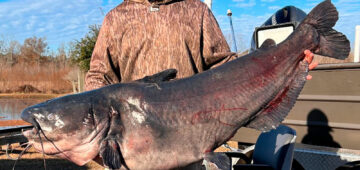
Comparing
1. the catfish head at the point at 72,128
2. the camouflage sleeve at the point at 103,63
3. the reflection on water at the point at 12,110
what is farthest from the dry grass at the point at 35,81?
the catfish head at the point at 72,128

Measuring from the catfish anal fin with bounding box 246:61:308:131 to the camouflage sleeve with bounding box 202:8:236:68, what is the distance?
1.58ft

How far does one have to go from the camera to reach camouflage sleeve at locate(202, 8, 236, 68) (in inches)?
96.4

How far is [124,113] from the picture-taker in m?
1.92

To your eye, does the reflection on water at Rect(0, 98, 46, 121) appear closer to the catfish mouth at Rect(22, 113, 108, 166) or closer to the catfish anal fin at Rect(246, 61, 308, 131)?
the catfish mouth at Rect(22, 113, 108, 166)

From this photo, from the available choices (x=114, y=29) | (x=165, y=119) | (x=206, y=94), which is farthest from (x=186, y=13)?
(x=165, y=119)

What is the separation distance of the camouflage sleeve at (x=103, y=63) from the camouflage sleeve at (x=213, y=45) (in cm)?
69

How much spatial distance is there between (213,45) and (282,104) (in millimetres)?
677

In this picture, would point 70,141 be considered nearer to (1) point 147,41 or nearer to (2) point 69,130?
(2) point 69,130

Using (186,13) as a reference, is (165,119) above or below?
below

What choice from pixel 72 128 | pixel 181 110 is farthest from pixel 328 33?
pixel 72 128

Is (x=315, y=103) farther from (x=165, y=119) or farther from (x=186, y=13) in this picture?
(x=165, y=119)

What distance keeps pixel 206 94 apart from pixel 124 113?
502mm

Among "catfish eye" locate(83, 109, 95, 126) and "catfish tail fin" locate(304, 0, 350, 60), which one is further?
"catfish tail fin" locate(304, 0, 350, 60)

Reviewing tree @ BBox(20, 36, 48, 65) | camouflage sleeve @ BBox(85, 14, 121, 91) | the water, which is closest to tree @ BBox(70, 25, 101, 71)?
the water
